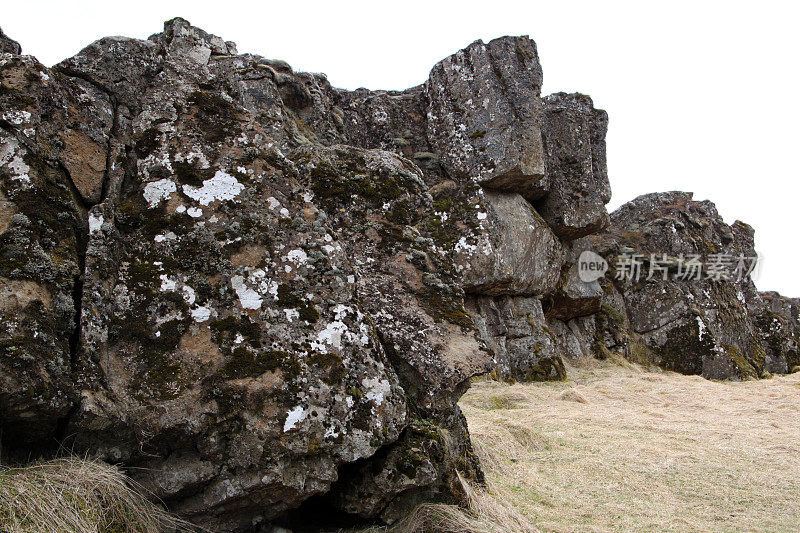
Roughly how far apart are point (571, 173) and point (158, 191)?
12656mm

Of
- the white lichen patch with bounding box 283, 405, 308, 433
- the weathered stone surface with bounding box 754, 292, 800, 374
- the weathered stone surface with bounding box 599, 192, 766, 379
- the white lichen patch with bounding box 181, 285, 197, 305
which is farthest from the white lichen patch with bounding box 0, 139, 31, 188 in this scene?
the weathered stone surface with bounding box 754, 292, 800, 374

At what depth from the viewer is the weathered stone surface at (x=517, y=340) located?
12.7 m

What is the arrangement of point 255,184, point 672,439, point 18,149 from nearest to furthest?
1. point 18,149
2. point 255,184
3. point 672,439

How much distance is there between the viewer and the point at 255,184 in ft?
14.3

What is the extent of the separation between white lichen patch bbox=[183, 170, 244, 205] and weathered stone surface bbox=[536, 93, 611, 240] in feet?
38.3

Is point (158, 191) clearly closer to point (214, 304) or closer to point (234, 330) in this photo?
point (214, 304)

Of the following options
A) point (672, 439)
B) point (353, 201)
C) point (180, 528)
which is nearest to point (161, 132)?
point (353, 201)

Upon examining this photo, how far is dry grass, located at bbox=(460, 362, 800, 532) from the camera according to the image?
477 centimetres

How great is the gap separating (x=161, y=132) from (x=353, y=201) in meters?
1.75

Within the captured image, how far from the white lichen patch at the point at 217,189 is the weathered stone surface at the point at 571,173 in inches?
460

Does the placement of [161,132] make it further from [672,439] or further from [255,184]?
[672,439]

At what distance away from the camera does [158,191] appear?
4.20 m

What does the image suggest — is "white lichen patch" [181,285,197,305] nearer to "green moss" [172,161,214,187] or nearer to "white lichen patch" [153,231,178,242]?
"white lichen patch" [153,231,178,242]

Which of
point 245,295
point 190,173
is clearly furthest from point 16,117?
point 245,295
